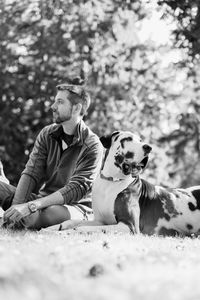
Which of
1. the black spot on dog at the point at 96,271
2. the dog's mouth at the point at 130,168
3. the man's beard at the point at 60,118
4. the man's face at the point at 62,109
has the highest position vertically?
the man's face at the point at 62,109

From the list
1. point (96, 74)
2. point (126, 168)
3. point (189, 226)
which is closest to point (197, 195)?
point (189, 226)

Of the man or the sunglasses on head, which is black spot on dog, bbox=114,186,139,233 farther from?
the sunglasses on head

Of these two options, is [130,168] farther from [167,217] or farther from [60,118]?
[60,118]

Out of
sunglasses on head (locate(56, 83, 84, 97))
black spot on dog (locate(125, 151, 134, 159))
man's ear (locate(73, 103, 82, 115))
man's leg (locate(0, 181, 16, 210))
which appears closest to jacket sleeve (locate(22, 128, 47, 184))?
man's leg (locate(0, 181, 16, 210))

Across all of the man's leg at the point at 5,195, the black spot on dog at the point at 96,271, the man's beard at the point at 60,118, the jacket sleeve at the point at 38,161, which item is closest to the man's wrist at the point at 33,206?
the jacket sleeve at the point at 38,161

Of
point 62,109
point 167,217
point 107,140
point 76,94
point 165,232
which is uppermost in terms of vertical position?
point 76,94

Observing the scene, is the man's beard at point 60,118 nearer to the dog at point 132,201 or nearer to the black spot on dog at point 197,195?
the dog at point 132,201

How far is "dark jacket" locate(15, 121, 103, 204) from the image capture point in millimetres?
7027

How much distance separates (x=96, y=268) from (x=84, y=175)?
3111 mm

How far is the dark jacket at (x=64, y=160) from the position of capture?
7.03 metres

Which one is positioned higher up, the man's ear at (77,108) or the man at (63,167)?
the man's ear at (77,108)

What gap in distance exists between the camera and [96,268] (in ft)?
12.6

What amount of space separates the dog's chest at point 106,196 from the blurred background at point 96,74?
8005 mm

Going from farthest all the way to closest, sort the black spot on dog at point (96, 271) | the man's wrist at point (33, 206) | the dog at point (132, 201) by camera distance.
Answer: the dog at point (132, 201)
the man's wrist at point (33, 206)
the black spot on dog at point (96, 271)
